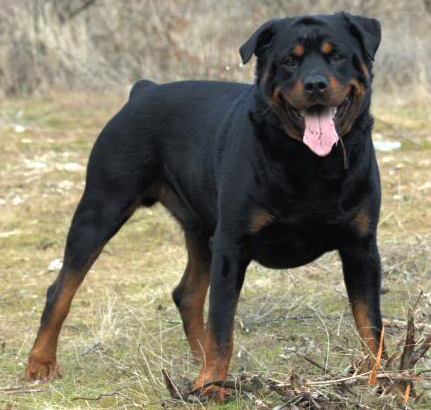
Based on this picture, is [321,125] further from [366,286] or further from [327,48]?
[366,286]

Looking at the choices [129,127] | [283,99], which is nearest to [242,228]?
[283,99]

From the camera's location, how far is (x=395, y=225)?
289 inches

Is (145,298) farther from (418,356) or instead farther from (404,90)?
(404,90)

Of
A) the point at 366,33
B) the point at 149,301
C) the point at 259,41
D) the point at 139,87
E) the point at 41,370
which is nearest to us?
the point at 366,33

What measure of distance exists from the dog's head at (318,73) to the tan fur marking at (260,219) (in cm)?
33

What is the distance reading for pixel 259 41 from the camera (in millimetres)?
4102

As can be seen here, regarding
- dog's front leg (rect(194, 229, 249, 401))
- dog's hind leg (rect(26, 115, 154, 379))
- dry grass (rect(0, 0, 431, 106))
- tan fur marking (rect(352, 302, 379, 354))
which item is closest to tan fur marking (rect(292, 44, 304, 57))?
dog's front leg (rect(194, 229, 249, 401))

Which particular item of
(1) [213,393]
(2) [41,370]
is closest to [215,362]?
(1) [213,393]

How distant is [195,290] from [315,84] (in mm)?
1750

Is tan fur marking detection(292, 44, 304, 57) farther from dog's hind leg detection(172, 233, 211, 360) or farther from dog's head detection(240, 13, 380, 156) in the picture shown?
dog's hind leg detection(172, 233, 211, 360)

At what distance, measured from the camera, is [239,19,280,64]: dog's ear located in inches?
158

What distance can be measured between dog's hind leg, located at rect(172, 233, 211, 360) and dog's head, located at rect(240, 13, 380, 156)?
125cm

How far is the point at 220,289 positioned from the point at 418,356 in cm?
83

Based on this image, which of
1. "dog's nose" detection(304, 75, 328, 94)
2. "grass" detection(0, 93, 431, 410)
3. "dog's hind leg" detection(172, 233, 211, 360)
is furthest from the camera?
"dog's hind leg" detection(172, 233, 211, 360)
